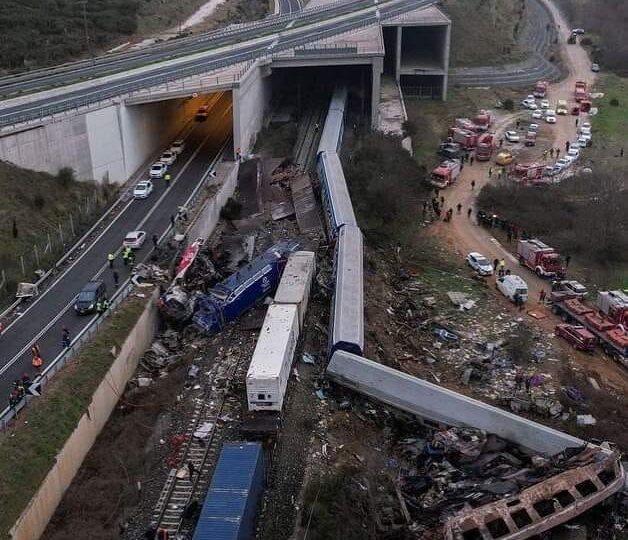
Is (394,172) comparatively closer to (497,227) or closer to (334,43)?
(497,227)

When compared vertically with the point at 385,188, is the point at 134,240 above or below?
below

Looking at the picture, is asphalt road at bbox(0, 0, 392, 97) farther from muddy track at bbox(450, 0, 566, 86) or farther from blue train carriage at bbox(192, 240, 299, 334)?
blue train carriage at bbox(192, 240, 299, 334)

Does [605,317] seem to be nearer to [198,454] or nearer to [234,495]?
[198,454]

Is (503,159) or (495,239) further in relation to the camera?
(503,159)

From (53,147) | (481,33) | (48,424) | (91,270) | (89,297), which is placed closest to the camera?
(48,424)

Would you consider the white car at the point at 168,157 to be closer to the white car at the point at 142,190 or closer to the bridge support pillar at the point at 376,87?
the white car at the point at 142,190

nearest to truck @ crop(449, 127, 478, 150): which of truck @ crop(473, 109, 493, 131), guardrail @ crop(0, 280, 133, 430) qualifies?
truck @ crop(473, 109, 493, 131)

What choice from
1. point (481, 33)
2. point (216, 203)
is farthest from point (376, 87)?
point (481, 33)

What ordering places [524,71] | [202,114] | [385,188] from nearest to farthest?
[385,188], [202,114], [524,71]

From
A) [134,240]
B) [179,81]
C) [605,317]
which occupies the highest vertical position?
[179,81]
